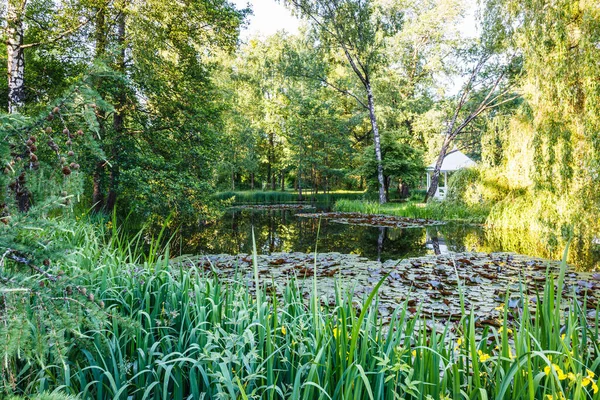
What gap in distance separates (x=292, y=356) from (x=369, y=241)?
7.19 meters

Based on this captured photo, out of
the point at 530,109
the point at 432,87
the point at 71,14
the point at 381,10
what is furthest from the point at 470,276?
the point at 432,87

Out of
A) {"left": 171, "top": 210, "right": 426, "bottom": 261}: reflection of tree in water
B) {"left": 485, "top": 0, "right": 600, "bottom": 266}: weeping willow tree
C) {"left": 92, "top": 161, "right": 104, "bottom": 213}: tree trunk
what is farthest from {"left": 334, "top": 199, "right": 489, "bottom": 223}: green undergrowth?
{"left": 92, "top": 161, "right": 104, "bottom": 213}: tree trunk

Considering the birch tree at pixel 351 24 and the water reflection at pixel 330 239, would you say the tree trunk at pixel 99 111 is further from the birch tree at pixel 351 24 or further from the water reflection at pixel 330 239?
the birch tree at pixel 351 24

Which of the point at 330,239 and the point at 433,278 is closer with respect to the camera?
the point at 433,278

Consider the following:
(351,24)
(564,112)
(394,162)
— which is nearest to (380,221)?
(564,112)

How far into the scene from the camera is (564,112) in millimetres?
6406

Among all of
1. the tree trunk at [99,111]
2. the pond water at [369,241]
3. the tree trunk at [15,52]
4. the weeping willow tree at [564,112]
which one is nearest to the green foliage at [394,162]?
the pond water at [369,241]

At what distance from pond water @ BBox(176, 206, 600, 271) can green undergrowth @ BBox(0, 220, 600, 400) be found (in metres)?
4.93

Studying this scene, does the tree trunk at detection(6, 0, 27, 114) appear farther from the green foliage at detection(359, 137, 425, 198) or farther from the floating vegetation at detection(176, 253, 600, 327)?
the green foliage at detection(359, 137, 425, 198)

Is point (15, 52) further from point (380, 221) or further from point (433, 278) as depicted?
point (380, 221)

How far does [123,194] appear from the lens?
8938mm

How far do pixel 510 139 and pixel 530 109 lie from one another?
2629mm

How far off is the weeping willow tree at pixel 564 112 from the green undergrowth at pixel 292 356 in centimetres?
561

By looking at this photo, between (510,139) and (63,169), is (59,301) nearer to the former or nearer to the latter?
(63,169)
